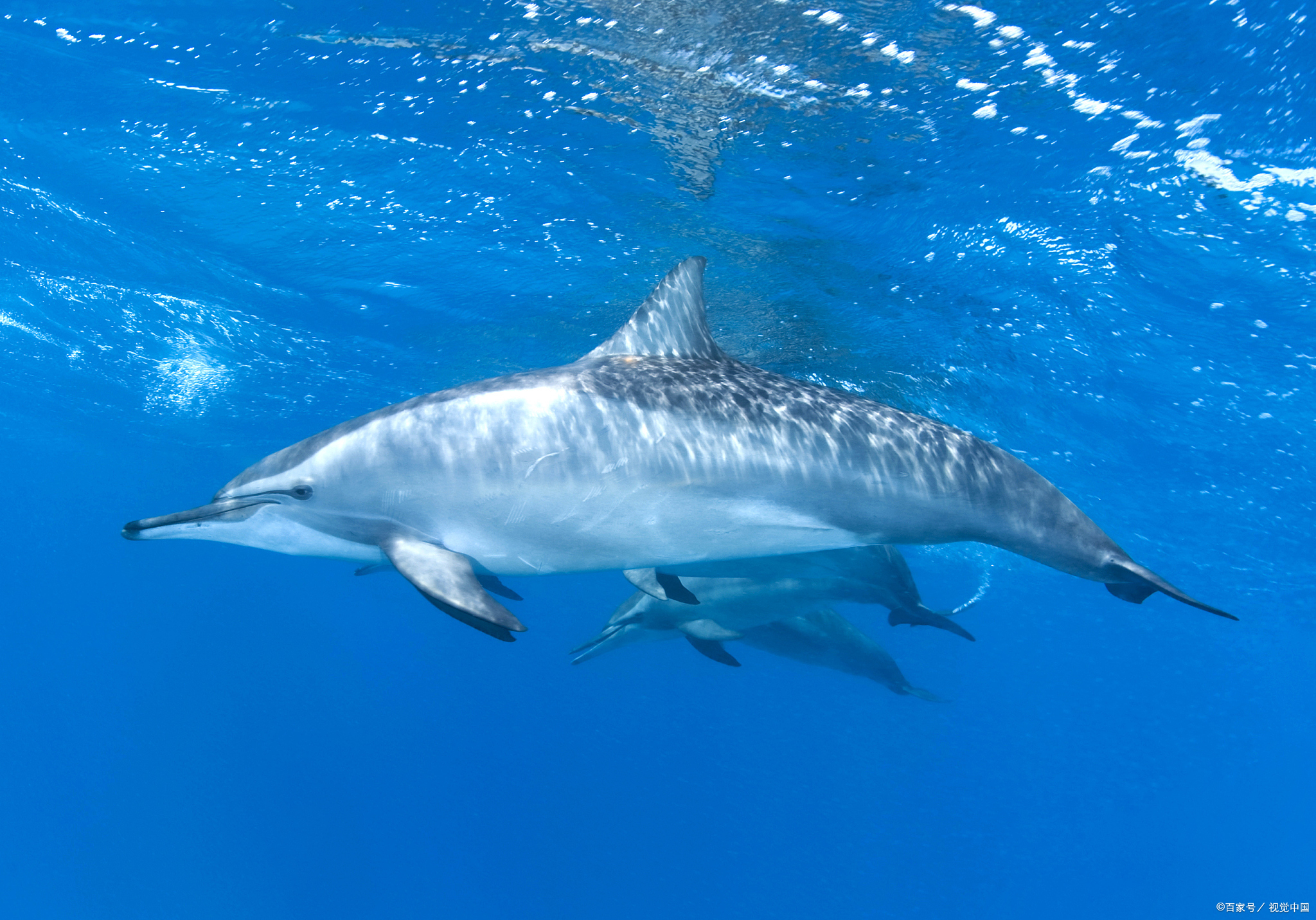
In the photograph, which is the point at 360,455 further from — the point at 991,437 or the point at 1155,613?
the point at 1155,613

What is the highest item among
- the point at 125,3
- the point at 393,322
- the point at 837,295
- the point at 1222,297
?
the point at 393,322

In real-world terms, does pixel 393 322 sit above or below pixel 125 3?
above

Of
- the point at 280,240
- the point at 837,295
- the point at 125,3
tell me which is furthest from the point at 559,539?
the point at 280,240

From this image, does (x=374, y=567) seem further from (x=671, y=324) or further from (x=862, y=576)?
(x=862, y=576)

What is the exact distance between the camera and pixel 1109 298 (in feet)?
37.6

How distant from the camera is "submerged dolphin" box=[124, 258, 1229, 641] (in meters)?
4.61

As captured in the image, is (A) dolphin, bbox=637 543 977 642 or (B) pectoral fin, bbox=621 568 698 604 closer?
(B) pectoral fin, bbox=621 568 698 604

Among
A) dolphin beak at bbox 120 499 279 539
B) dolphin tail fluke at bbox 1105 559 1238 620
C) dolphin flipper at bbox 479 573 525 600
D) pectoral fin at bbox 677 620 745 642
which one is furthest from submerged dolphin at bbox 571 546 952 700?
dolphin beak at bbox 120 499 279 539

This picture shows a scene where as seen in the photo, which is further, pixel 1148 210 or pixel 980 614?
pixel 980 614

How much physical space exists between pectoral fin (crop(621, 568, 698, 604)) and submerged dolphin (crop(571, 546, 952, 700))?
73cm

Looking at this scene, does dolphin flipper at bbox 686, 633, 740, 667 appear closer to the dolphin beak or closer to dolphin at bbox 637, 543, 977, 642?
dolphin at bbox 637, 543, 977, 642

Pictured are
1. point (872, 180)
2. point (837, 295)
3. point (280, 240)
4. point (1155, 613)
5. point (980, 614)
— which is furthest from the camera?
point (980, 614)

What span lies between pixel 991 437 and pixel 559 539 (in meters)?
16.9

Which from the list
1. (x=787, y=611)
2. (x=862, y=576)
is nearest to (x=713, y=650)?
(x=787, y=611)
